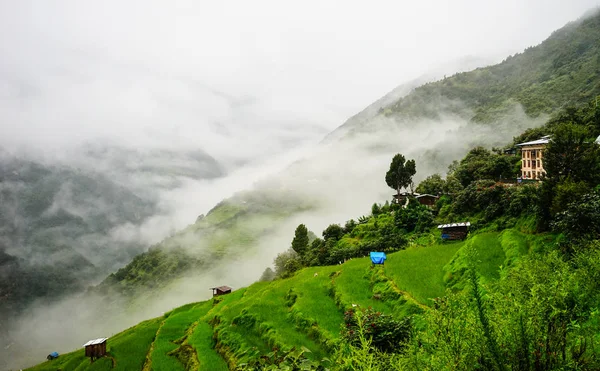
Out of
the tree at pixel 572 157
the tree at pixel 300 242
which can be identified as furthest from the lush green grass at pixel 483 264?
the tree at pixel 300 242

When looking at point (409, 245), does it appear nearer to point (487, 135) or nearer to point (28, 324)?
point (487, 135)

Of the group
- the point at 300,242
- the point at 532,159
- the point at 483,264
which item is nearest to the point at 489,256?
the point at 483,264

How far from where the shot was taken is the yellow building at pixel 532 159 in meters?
58.9

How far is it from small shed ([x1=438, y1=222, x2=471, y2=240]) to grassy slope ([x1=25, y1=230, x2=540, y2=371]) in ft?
10.4

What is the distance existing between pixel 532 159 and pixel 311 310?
179 ft

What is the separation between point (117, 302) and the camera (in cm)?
13675

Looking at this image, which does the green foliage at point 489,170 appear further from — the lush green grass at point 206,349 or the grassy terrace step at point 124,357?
the grassy terrace step at point 124,357

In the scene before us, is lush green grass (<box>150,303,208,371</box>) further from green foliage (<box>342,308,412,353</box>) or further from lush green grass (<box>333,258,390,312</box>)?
green foliage (<box>342,308,412,353</box>)

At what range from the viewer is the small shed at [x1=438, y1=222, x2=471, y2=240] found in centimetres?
4622

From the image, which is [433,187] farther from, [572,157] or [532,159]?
[572,157]

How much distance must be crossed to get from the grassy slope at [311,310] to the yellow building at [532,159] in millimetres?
29455

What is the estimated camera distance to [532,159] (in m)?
61.7

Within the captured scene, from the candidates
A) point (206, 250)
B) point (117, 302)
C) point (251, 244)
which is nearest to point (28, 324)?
point (117, 302)

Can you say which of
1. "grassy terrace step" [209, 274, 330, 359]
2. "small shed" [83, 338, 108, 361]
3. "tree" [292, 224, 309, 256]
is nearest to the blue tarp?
"grassy terrace step" [209, 274, 330, 359]
